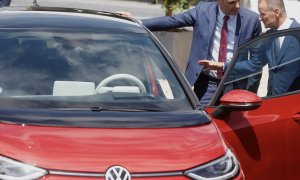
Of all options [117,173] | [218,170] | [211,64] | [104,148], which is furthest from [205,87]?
[117,173]

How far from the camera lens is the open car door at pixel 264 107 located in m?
5.16

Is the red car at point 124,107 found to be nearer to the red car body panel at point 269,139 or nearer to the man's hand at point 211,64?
the red car body panel at point 269,139

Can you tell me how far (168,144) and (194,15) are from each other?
314 cm

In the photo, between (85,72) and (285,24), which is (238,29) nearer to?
(285,24)

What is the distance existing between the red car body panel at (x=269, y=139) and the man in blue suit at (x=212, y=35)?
163 cm

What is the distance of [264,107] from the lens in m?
5.38

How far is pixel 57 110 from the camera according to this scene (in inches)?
175

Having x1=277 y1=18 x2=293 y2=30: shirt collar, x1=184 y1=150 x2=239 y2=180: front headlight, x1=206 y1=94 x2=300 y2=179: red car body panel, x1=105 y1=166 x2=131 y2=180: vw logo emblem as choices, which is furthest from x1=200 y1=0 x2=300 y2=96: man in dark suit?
x1=105 y1=166 x2=131 y2=180: vw logo emblem

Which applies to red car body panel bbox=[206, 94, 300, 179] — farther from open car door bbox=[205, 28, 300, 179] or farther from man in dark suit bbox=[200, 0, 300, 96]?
man in dark suit bbox=[200, 0, 300, 96]

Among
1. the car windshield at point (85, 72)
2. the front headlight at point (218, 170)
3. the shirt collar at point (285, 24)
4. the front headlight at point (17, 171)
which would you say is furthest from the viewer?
the shirt collar at point (285, 24)

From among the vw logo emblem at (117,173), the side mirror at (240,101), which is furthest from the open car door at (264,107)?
the vw logo emblem at (117,173)

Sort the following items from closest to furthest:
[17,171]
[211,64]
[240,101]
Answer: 1. [17,171]
2. [240,101]
3. [211,64]

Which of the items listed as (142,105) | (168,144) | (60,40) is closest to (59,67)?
(60,40)

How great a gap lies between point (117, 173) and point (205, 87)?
3139mm
